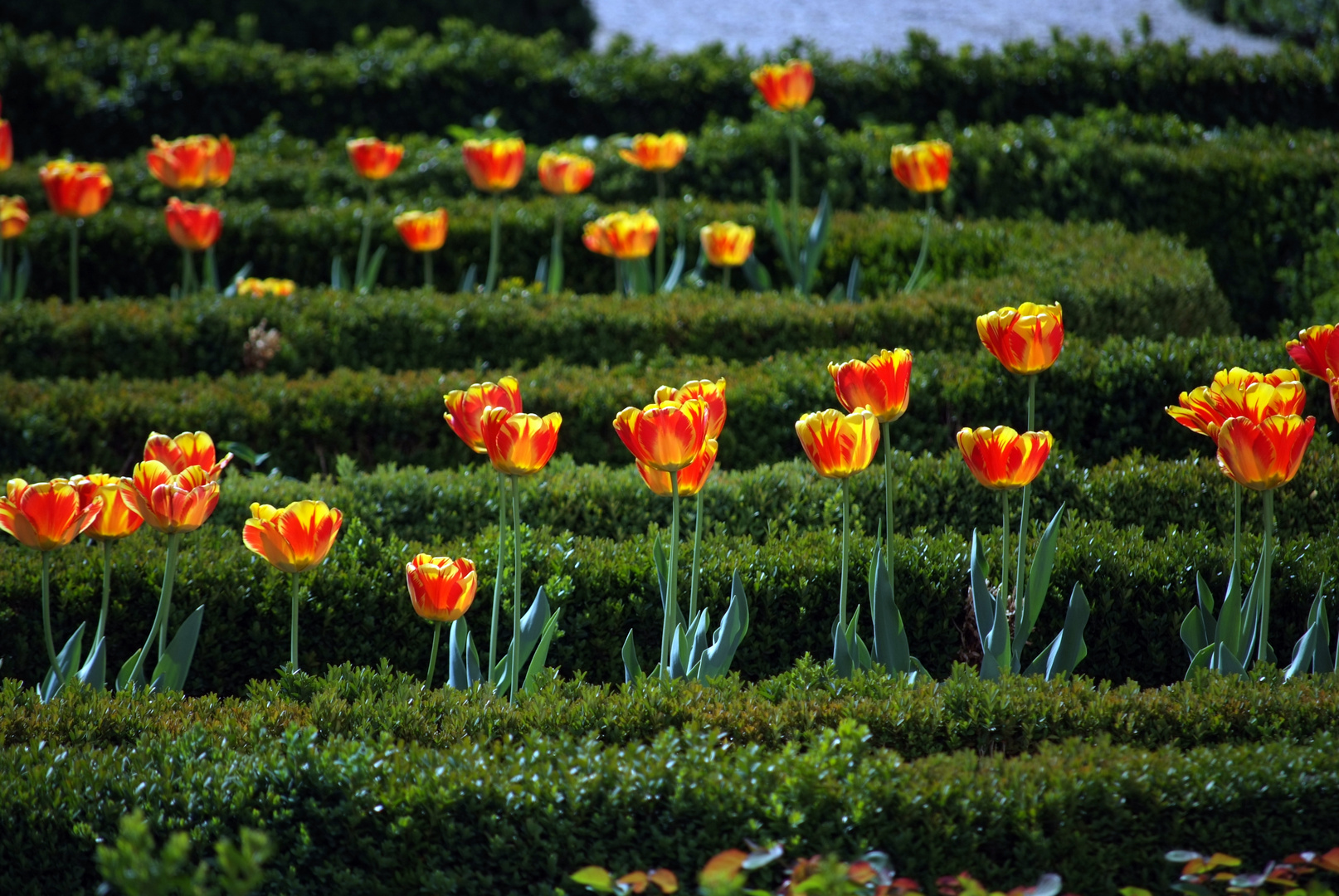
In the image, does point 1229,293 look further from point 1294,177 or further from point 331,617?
point 331,617

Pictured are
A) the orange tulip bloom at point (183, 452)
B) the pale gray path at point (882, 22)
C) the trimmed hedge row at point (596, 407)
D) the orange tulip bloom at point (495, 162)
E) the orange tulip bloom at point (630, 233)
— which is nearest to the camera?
the orange tulip bloom at point (183, 452)

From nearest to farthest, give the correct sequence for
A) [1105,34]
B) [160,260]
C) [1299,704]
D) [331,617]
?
[1299,704] → [331,617] → [160,260] → [1105,34]

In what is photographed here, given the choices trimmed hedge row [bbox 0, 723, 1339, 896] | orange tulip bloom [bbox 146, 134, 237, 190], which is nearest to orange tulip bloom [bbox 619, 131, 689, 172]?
orange tulip bloom [bbox 146, 134, 237, 190]

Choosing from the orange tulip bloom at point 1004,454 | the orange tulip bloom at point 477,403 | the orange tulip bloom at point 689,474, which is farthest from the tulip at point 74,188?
the orange tulip bloom at point 1004,454

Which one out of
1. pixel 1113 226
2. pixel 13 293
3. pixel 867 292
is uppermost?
pixel 1113 226

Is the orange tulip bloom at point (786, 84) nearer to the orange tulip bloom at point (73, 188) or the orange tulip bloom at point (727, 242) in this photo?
the orange tulip bloom at point (727, 242)

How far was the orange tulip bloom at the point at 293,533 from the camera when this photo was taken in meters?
2.70

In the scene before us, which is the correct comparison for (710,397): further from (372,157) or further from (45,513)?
(372,157)

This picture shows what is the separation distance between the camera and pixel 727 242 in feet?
18.5

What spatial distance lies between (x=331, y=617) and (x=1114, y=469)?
2756 mm

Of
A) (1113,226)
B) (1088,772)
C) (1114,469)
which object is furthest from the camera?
(1113,226)

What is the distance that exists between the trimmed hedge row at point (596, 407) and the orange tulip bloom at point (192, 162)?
1.46 metres

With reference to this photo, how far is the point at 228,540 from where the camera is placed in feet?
12.3

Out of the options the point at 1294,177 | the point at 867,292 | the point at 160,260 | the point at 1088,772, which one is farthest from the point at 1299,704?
the point at 160,260
